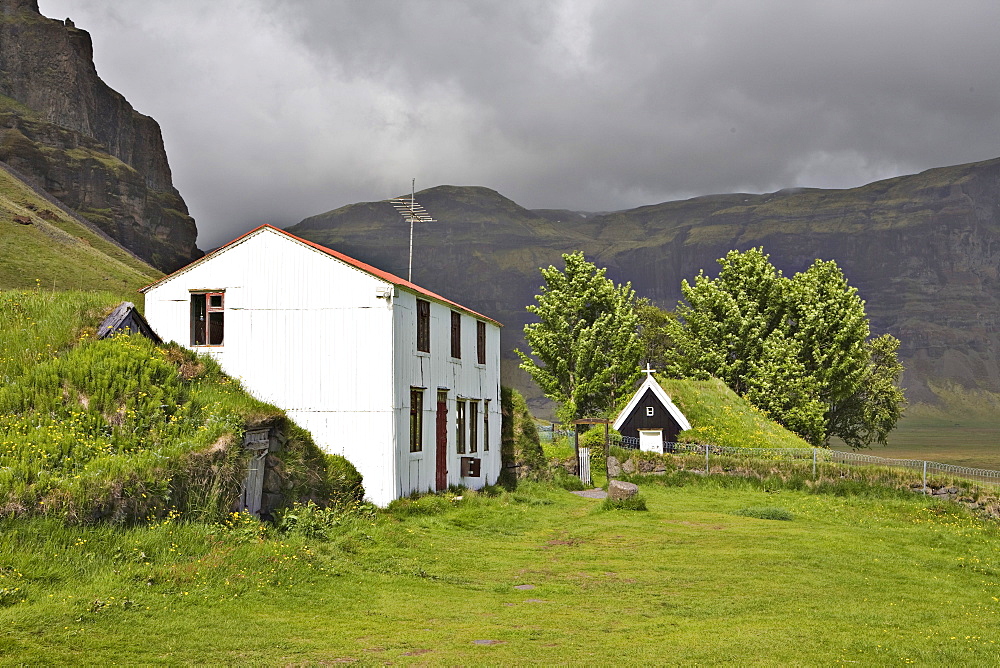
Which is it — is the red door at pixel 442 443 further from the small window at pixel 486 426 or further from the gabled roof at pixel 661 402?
the gabled roof at pixel 661 402

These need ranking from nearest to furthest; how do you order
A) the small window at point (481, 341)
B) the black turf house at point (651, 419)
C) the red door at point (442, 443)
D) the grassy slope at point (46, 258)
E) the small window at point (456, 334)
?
the red door at point (442, 443)
the small window at point (456, 334)
the small window at point (481, 341)
the black turf house at point (651, 419)
the grassy slope at point (46, 258)

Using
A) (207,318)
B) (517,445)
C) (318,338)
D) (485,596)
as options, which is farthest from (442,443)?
(485,596)

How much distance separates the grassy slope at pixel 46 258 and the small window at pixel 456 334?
4788 centimetres

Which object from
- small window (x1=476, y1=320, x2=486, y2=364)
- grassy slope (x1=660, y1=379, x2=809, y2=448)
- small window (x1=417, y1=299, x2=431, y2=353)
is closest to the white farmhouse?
small window (x1=417, y1=299, x2=431, y2=353)

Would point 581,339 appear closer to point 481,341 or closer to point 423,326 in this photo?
point 481,341

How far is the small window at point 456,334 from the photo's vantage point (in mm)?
31719

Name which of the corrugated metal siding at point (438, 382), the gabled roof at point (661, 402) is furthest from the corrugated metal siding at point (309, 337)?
the gabled roof at point (661, 402)

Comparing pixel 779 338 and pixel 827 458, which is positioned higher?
pixel 779 338

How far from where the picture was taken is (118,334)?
2069 centimetres

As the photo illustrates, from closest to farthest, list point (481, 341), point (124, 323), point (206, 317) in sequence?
point (124, 323)
point (206, 317)
point (481, 341)

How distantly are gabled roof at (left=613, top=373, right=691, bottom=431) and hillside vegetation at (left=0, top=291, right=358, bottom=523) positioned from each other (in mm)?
28728

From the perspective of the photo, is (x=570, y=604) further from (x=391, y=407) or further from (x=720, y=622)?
(x=391, y=407)

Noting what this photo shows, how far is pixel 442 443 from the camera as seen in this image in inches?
1161

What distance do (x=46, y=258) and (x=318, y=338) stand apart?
7600 centimetres
